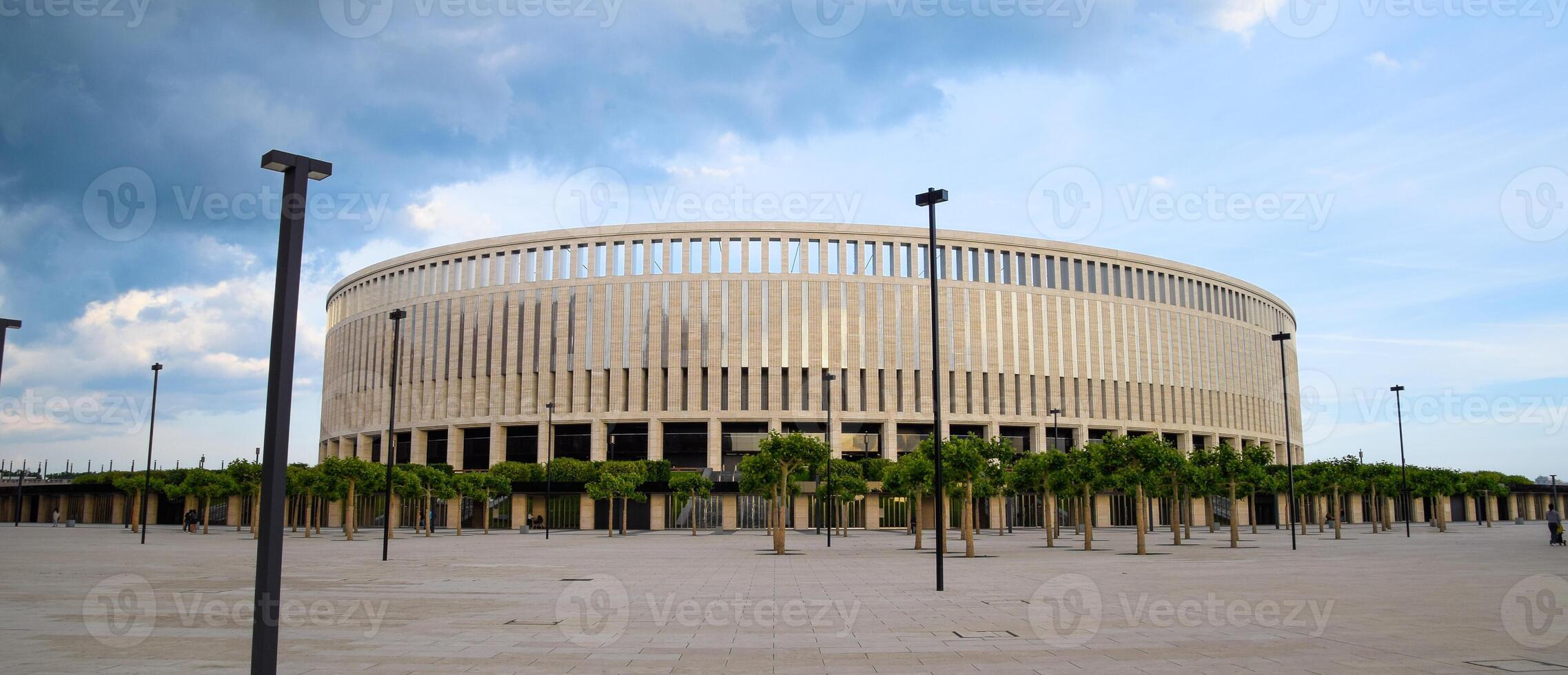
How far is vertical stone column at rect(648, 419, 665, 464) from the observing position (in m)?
83.5

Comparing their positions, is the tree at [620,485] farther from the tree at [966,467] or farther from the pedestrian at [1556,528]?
the pedestrian at [1556,528]

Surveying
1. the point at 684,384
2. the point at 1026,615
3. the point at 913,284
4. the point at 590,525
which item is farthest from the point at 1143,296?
the point at 1026,615

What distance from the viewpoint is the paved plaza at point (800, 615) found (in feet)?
40.7

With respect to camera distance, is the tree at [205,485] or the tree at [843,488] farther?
the tree at [205,485]

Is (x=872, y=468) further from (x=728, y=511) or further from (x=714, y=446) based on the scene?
(x=714, y=446)

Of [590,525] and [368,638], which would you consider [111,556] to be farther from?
[590,525]

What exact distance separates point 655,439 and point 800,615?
67.4m

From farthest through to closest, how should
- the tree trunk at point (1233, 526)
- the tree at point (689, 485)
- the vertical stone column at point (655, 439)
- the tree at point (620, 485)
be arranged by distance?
the vertical stone column at point (655, 439), the tree at point (689, 485), the tree at point (620, 485), the tree trunk at point (1233, 526)

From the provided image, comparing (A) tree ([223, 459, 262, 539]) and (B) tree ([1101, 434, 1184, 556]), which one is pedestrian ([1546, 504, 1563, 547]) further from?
(A) tree ([223, 459, 262, 539])

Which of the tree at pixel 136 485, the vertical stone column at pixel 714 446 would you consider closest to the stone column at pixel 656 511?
the vertical stone column at pixel 714 446

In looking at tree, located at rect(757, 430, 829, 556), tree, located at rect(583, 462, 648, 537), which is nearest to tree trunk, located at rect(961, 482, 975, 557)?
tree, located at rect(757, 430, 829, 556)

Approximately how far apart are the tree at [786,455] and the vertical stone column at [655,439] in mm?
40117

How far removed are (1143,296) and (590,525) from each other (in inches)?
2327

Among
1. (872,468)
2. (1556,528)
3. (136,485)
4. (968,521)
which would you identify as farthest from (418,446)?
(1556,528)
